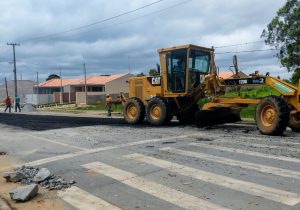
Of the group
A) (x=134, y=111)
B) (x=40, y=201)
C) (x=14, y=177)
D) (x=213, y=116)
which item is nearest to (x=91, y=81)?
(x=134, y=111)

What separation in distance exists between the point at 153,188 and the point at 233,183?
4.47ft

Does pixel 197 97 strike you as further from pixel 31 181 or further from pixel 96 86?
pixel 96 86

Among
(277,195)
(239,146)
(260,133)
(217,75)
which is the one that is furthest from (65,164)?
(217,75)

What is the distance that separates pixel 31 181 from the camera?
867cm

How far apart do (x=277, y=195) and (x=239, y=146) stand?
4129 millimetres

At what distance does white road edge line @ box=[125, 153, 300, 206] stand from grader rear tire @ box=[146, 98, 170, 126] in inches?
301

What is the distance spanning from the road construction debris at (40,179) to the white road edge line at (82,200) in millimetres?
318

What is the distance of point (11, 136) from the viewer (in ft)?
52.2

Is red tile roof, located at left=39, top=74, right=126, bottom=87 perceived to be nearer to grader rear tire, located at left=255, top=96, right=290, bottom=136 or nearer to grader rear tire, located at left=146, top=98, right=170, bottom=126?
grader rear tire, located at left=146, top=98, right=170, bottom=126

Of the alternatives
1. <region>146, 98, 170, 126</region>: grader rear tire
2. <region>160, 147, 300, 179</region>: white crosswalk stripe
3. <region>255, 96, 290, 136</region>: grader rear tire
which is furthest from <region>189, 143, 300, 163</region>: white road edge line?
<region>146, 98, 170, 126</region>: grader rear tire

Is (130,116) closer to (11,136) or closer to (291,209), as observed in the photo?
(11,136)

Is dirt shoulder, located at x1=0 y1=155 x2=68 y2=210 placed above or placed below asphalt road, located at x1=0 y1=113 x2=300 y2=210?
below

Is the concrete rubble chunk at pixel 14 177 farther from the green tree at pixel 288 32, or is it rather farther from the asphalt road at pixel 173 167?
the green tree at pixel 288 32

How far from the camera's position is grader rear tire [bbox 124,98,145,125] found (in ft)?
62.1
